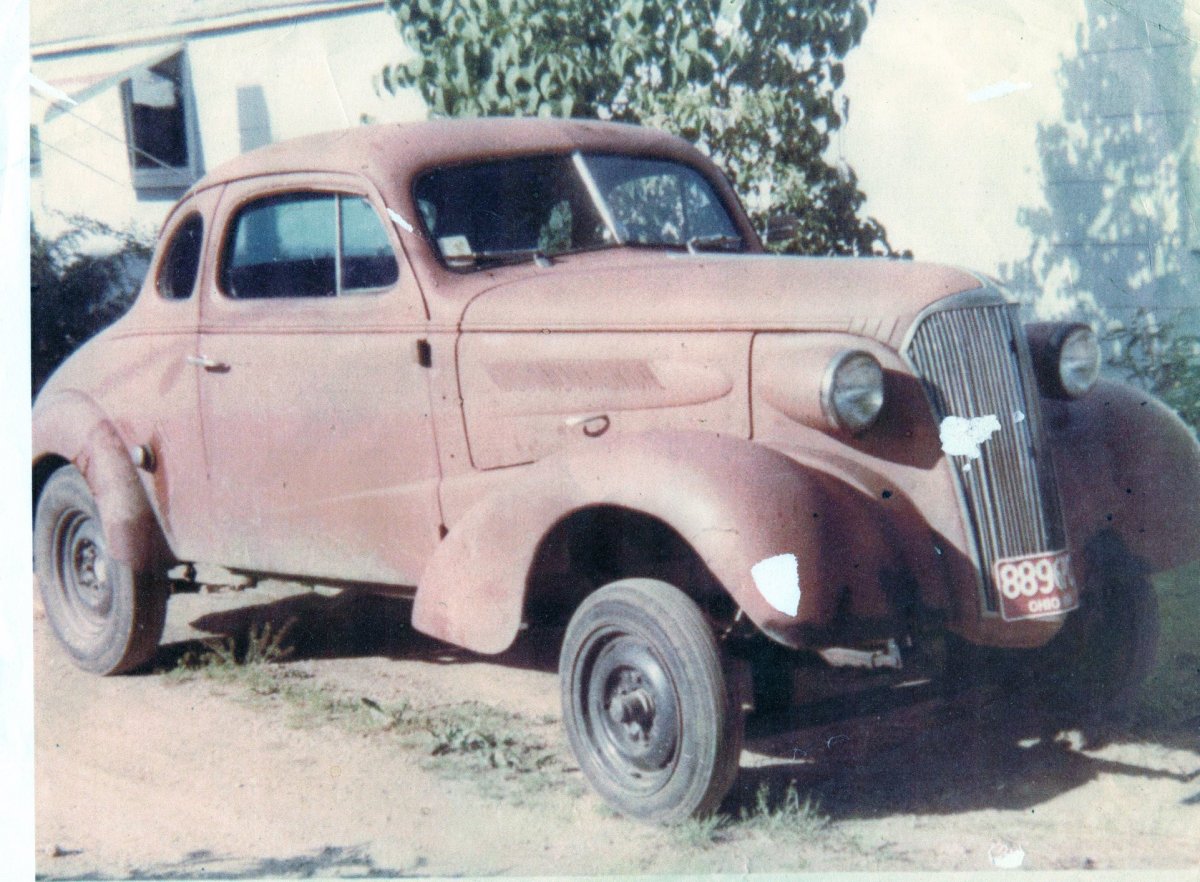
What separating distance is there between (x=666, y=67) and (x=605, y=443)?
268 centimetres

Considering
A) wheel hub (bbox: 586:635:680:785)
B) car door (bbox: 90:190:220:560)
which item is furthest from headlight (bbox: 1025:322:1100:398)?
car door (bbox: 90:190:220:560)

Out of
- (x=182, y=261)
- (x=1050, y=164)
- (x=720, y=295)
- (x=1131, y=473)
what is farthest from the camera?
(x=1050, y=164)

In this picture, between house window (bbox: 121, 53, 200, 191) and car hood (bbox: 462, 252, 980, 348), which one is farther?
house window (bbox: 121, 53, 200, 191)

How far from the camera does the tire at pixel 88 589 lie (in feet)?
14.1

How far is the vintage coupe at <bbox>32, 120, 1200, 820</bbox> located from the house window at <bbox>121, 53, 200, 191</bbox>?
75 cm

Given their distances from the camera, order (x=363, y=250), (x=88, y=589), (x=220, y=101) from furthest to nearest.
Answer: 1. (x=220, y=101)
2. (x=88, y=589)
3. (x=363, y=250)

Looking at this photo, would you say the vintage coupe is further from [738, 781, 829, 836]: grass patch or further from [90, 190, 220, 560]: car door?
[738, 781, 829, 836]: grass patch

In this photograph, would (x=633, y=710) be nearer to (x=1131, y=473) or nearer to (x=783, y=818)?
(x=783, y=818)

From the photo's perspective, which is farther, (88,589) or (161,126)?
(161,126)

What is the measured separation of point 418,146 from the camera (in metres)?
3.79

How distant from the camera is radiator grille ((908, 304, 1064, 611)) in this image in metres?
2.90

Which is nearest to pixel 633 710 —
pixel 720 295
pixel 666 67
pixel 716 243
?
pixel 720 295

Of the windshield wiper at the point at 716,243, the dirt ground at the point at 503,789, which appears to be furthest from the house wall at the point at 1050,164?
the dirt ground at the point at 503,789

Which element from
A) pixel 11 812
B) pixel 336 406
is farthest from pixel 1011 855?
pixel 11 812
